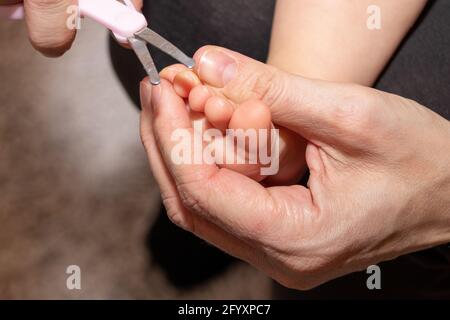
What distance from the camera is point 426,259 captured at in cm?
68

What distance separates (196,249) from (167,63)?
0.41 metres

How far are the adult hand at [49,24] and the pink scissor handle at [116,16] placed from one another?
0.10ft

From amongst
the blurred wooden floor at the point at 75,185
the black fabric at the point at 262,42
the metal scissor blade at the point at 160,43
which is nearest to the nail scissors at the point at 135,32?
the metal scissor blade at the point at 160,43

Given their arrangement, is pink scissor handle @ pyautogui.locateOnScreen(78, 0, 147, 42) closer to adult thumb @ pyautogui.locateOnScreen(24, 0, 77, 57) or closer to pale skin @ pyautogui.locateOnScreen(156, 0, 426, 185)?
adult thumb @ pyautogui.locateOnScreen(24, 0, 77, 57)

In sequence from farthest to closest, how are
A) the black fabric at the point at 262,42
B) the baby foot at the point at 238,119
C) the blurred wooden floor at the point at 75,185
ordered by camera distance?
the blurred wooden floor at the point at 75,185 < the black fabric at the point at 262,42 < the baby foot at the point at 238,119

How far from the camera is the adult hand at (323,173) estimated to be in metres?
0.47

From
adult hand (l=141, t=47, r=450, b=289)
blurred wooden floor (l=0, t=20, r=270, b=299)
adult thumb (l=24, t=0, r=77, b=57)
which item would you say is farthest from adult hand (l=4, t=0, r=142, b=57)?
blurred wooden floor (l=0, t=20, r=270, b=299)

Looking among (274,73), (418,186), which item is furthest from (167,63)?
(418,186)

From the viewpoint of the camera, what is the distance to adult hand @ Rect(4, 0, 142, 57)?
53 cm

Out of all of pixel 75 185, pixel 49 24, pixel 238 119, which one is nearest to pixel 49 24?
pixel 49 24

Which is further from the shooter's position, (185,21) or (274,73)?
(185,21)

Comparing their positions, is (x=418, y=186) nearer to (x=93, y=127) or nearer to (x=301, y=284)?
(x=301, y=284)

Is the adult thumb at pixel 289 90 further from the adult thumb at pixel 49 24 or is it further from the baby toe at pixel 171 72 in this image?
the adult thumb at pixel 49 24

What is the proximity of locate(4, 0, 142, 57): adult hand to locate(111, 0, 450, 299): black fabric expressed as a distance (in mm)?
72
